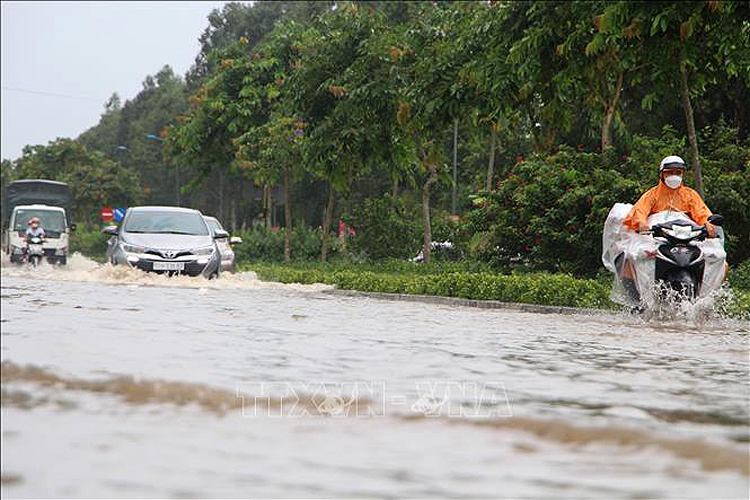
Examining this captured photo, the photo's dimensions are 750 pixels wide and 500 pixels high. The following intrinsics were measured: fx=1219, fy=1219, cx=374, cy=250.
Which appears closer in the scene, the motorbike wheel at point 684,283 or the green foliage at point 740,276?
the motorbike wheel at point 684,283

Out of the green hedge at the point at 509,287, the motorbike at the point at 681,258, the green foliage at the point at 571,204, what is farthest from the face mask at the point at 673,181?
the green foliage at the point at 571,204

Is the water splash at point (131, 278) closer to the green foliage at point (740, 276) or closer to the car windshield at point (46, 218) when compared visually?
the green foliage at point (740, 276)

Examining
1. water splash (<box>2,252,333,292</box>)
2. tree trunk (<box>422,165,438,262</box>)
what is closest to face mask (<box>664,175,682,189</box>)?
water splash (<box>2,252,333,292</box>)

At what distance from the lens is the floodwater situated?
163 inches

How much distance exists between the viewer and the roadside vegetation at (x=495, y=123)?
59.2 feet

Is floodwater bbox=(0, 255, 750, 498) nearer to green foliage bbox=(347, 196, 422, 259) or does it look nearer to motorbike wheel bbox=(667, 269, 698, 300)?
motorbike wheel bbox=(667, 269, 698, 300)

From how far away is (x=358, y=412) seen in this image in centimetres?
573

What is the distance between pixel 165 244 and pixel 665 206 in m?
9.93

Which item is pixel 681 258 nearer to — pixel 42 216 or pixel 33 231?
pixel 33 231

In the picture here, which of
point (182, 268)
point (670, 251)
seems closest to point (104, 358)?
point (670, 251)

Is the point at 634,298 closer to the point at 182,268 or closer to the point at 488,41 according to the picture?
the point at 488,41

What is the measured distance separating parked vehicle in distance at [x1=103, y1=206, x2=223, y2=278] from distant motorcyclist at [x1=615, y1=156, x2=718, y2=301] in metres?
8.99

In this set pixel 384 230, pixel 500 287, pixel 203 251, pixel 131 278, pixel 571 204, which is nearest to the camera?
pixel 500 287

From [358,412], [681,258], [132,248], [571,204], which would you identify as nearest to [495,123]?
[571,204]
